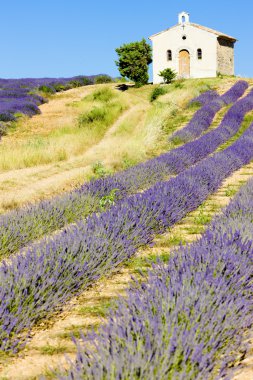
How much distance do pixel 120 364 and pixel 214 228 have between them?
7.52ft

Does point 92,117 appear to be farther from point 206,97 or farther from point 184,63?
point 184,63

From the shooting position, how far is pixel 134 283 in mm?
3703

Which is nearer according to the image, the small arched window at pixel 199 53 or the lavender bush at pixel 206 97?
the lavender bush at pixel 206 97

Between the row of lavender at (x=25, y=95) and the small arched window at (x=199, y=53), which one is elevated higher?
the small arched window at (x=199, y=53)

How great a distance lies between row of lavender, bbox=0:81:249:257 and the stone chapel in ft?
71.4

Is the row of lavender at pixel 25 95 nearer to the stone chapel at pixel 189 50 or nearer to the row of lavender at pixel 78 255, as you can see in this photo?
the stone chapel at pixel 189 50

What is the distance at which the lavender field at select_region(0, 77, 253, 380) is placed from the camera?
2.09m

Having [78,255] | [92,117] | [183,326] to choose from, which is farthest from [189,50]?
[183,326]

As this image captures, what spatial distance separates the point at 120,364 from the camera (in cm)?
188

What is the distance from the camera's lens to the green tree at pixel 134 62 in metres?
31.1

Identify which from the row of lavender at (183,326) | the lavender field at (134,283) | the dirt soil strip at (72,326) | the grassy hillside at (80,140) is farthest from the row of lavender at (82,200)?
the row of lavender at (183,326)

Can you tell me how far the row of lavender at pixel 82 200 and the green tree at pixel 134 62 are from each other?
20779mm

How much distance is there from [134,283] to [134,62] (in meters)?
29.0

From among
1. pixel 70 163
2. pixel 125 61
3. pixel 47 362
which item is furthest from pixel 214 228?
pixel 125 61
